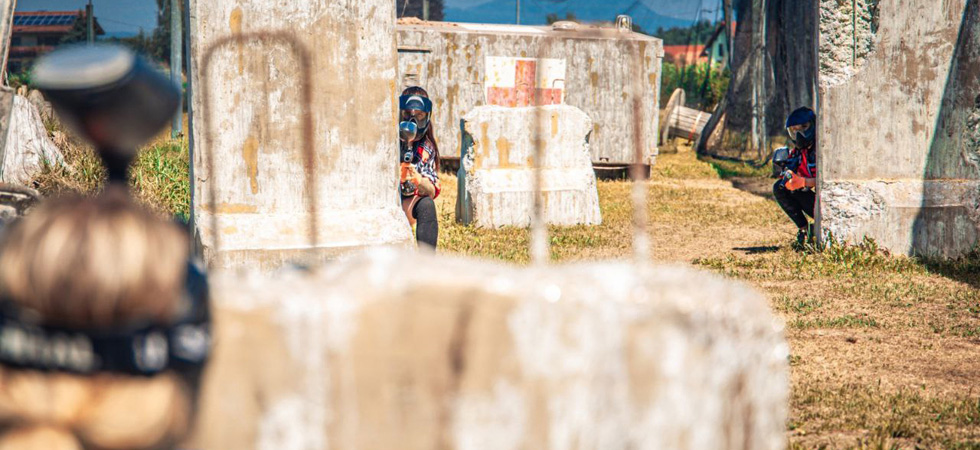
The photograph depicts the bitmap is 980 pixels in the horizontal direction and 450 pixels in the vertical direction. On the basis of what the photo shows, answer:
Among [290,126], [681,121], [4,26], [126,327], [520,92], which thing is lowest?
[126,327]

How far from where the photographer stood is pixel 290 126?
4969 millimetres

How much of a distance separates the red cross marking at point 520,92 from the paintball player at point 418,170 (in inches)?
308

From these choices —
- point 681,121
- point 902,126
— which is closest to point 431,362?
point 902,126

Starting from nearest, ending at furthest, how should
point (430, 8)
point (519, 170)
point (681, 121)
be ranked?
point (519, 170) < point (681, 121) < point (430, 8)

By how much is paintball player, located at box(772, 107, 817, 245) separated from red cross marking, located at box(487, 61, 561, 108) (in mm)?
6558

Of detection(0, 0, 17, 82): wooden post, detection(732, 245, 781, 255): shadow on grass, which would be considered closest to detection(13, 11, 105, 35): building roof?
detection(732, 245, 781, 255): shadow on grass

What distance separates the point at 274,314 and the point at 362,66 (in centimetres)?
357

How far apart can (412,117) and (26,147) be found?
3733mm

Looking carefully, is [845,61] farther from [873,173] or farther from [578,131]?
[578,131]

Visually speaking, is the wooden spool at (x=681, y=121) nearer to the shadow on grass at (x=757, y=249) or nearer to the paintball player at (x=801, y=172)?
the paintball player at (x=801, y=172)

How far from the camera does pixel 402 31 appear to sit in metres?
14.1

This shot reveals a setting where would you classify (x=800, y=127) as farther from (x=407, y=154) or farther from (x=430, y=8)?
(x=430, y=8)

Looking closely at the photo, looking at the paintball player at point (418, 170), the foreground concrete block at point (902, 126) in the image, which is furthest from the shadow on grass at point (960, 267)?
the paintball player at point (418, 170)

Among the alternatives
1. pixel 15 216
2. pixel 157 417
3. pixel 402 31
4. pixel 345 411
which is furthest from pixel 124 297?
pixel 402 31
